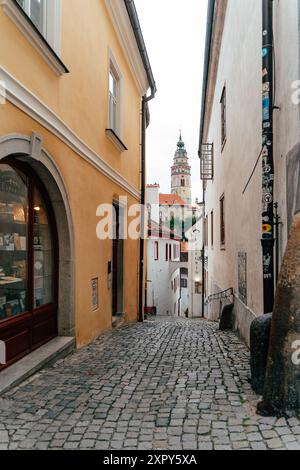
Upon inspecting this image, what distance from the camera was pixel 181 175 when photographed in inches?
4195

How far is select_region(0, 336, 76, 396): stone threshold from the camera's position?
161 inches

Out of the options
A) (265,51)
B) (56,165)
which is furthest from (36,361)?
(265,51)

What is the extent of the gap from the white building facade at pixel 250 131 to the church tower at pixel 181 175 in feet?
306

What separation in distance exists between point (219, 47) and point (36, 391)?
35.8 feet

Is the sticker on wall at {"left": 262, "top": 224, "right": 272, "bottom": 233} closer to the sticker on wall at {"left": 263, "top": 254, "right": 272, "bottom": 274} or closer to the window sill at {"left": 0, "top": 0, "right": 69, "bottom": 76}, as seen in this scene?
the sticker on wall at {"left": 263, "top": 254, "right": 272, "bottom": 274}

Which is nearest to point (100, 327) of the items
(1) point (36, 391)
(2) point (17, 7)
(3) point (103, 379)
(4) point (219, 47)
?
(3) point (103, 379)

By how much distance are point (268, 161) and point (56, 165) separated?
2.82m

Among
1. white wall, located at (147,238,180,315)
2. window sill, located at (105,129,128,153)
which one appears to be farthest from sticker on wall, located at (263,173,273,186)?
white wall, located at (147,238,180,315)

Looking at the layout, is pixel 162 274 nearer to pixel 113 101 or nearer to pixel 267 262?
pixel 113 101

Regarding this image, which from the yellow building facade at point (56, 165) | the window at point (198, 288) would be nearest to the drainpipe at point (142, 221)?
the yellow building facade at point (56, 165)

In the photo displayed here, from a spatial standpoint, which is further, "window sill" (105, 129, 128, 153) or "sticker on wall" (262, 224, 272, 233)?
"window sill" (105, 129, 128, 153)

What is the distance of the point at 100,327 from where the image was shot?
7609 millimetres

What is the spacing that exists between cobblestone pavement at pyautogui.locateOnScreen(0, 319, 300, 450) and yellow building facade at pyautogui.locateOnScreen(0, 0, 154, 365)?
0.85 meters
